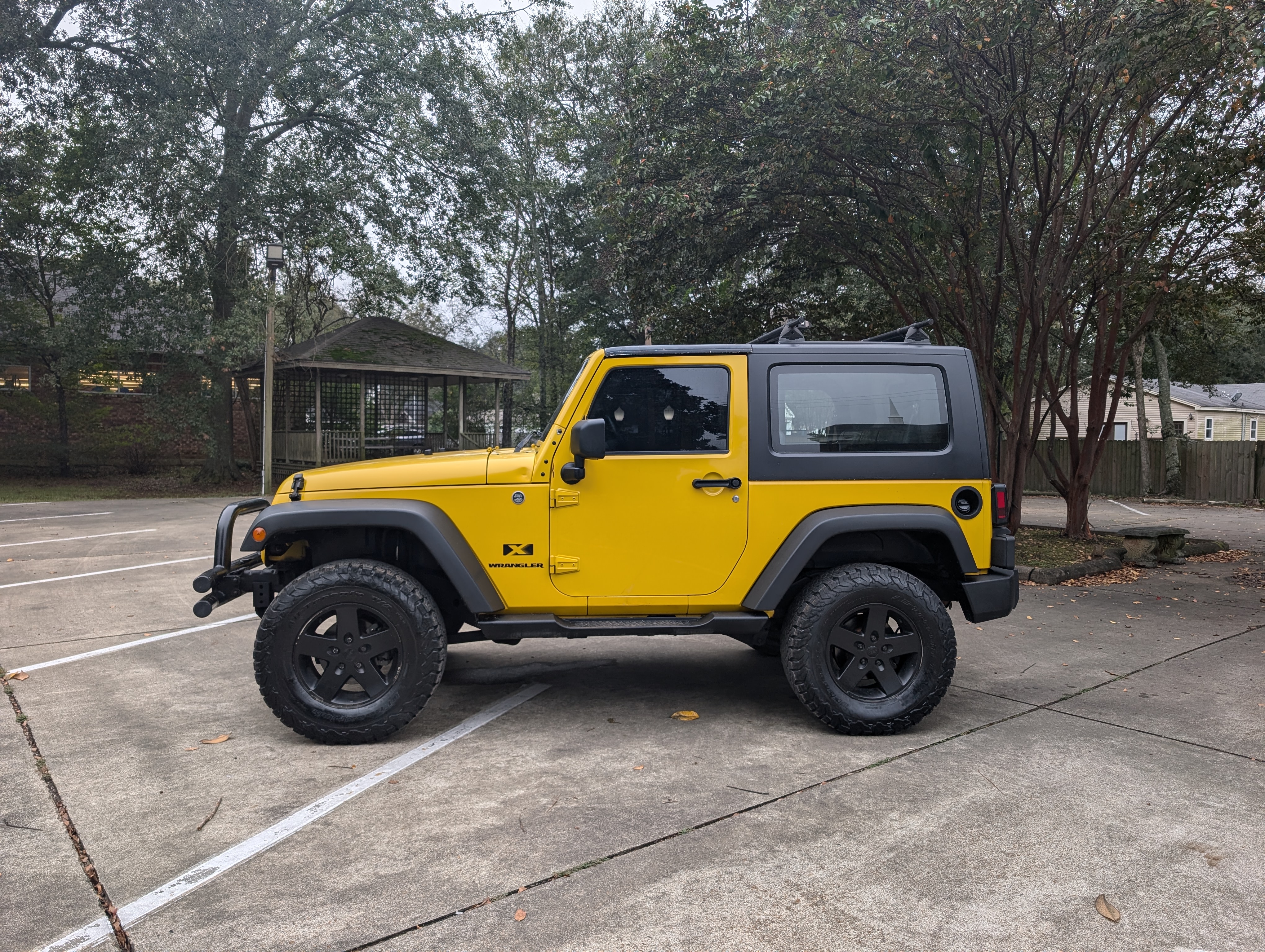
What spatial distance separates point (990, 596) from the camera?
4301 millimetres

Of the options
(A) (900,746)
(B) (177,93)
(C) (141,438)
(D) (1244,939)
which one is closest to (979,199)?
(A) (900,746)

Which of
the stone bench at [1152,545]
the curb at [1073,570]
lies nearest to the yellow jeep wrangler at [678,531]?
the curb at [1073,570]

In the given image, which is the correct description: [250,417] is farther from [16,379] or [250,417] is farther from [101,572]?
[101,572]

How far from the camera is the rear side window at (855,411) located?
4.31m

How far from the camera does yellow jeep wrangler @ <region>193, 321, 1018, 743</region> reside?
4.06 m

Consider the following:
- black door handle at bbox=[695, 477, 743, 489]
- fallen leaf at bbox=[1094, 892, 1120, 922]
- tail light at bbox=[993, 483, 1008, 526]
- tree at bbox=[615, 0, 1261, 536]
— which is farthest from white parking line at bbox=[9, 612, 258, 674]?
tree at bbox=[615, 0, 1261, 536]

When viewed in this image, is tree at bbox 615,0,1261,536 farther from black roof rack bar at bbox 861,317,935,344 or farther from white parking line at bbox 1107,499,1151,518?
white parking line at bbox 1107,499,1151,518

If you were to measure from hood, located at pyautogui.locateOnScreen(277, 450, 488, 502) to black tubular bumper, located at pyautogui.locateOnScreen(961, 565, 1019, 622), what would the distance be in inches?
100.0

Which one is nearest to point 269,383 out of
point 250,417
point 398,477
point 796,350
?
point 250,417

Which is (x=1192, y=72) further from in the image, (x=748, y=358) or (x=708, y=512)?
(x=708, y=512)

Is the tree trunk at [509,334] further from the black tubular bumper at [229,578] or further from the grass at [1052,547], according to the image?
the black tubular bumper at [229,578]

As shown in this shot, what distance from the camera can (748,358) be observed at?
4.34 m

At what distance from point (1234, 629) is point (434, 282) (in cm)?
2008

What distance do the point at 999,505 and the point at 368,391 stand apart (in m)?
→ 23.7
